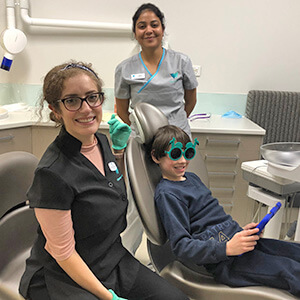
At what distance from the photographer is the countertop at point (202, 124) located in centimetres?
235

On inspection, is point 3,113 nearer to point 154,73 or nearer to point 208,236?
point 154,73

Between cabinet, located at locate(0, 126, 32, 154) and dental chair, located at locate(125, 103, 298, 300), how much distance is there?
130cm

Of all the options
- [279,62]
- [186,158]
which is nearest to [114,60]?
[279,62]

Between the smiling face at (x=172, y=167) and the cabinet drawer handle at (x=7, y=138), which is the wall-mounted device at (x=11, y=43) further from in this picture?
the smiling face at (x=172, y=167)

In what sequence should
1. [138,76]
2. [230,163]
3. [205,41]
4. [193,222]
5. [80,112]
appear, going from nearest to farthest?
[80,112] < [193,222] < [138,76] < [230,163] < [205,41]

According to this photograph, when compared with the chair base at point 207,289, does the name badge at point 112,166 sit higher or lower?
higher

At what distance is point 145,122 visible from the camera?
4.52 ft

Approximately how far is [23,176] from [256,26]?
240 cm

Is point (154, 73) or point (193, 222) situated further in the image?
point (154, 73)

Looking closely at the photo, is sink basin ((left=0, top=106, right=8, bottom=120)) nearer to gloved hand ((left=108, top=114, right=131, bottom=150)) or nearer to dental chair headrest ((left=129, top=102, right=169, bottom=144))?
dental chair headrest ((left=129, top=102, right=169, bottom=144))

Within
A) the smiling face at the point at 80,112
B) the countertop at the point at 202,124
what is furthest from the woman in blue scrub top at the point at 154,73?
the smiling face at the point at 80,112

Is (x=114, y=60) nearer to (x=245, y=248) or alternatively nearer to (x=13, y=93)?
(x=13, y=93)

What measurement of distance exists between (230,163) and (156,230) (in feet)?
4.68

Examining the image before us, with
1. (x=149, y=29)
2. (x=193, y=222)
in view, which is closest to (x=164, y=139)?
(x=193, y=222)
